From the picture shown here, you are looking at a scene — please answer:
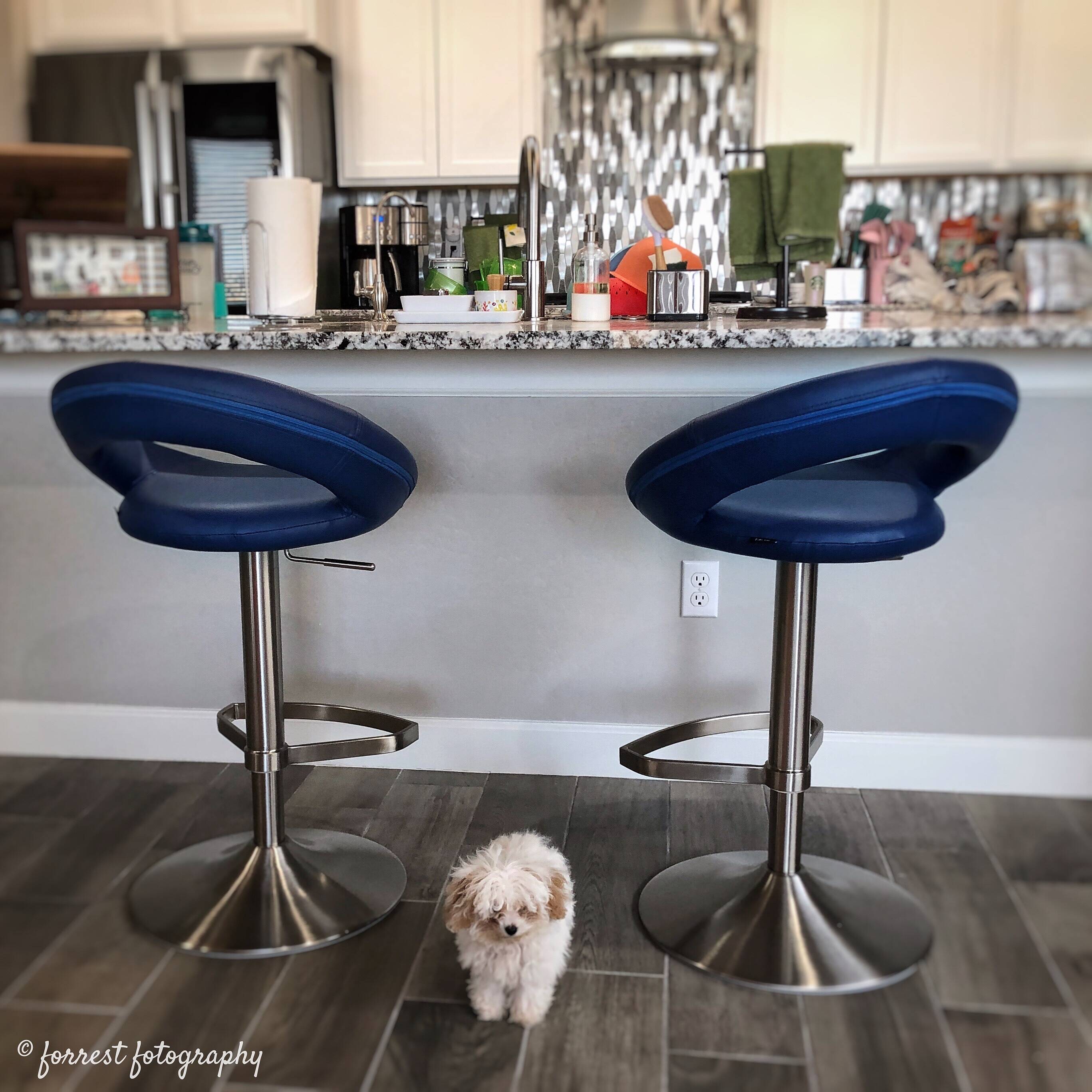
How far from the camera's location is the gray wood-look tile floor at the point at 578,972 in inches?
51.8

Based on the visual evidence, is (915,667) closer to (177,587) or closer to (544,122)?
(177,587)

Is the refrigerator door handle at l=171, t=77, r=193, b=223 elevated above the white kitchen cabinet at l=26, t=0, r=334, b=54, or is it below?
below

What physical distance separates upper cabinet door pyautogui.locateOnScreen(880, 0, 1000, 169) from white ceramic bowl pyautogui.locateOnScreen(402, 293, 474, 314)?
8.15ft

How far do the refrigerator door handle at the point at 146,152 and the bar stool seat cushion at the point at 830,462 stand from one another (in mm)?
2775

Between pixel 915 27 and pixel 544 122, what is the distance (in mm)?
1298

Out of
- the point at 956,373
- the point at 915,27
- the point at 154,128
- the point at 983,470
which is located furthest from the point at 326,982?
the point at 915,27

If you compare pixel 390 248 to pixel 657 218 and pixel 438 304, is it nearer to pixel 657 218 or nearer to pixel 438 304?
pixel 657 218

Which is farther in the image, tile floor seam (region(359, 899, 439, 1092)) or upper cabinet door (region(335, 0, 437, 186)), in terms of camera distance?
upper cabinet door (region(335, 0, 437, 186))

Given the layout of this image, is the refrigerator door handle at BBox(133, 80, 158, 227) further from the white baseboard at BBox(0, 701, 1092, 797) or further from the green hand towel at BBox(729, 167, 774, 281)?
the green hand towel at BBox(729, 167, 774, 281)

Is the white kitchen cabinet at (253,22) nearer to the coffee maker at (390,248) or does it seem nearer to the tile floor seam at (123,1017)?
the coffee maker at (390,248)

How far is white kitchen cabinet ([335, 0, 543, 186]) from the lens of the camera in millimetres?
3799

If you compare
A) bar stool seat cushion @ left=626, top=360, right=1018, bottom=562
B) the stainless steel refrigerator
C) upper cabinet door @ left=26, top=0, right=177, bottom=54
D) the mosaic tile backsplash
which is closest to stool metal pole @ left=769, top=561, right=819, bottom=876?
bar stool seat cushion @ left=626, top=360, right=1018, bottom=562

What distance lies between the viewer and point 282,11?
3709 mm

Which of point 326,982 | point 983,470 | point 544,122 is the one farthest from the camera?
point 544,122
